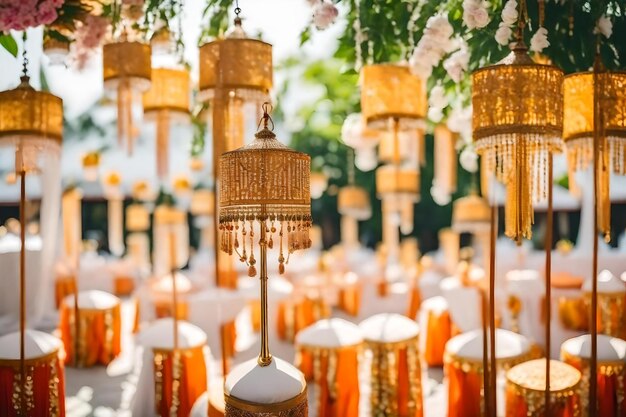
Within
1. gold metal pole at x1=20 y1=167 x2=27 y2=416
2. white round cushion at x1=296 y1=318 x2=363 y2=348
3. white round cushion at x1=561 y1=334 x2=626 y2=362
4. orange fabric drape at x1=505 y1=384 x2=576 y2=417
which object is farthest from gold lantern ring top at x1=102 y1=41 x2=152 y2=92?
white round cushion at x1=561 y1=334 x2=626 y2=362

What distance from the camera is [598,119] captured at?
2.27 metres

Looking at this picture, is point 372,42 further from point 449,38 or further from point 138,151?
point 138,151

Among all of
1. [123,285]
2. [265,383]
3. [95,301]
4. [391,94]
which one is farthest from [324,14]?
[123,285]

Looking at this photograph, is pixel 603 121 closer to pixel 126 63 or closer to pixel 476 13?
pixel 476 13

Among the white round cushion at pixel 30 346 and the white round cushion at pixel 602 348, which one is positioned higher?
the white round cushion at pixel 30 346

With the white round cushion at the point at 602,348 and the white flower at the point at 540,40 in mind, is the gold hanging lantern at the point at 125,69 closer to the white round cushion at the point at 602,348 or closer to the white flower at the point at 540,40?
the white flower at the point at 540,40

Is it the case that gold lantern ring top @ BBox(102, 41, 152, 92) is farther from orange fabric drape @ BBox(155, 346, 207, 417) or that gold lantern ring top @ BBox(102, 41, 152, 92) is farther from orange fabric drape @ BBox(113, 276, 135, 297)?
orange fabric drape @ BBox(113, 276, 135, 297)

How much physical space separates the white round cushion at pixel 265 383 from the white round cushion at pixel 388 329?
1.27 meters

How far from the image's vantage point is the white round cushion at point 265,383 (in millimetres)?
2170

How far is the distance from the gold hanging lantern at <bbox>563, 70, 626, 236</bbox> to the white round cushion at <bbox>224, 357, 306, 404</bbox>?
4.65ft

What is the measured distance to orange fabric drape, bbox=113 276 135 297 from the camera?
9703 mm

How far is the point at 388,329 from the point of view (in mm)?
3568

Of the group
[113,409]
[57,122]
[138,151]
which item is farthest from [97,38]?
[138,151]

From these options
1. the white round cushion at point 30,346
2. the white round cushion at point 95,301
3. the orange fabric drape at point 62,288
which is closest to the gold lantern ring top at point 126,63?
the white round cushion at point 30,346
